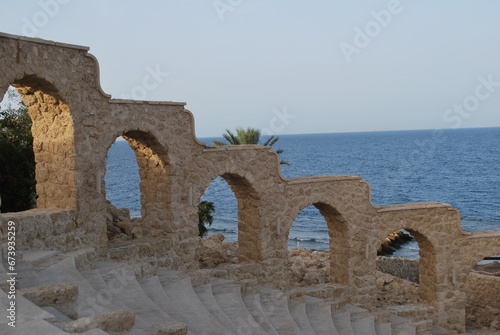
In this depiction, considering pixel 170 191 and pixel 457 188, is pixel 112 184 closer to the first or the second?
pixel 457 188

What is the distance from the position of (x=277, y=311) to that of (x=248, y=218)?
13.3 ft

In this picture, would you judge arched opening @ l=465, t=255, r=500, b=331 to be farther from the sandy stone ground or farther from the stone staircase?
the stone staircase

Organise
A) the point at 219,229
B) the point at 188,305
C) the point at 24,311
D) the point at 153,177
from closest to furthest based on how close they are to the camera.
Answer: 1. the point at 24,311
2. the point at 188,305
3. the point at 153,177
4. the point at 219,229

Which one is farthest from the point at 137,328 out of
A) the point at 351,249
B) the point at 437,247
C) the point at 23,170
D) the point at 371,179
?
the point at 371,179

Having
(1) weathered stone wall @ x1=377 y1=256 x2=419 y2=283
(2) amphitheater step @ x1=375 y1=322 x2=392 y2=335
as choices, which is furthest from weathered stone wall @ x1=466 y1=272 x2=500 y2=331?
(2) amphitheater step @ x1=375 y1=322 x2=392 y2=335

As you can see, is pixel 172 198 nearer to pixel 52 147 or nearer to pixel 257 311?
pixel 52 147

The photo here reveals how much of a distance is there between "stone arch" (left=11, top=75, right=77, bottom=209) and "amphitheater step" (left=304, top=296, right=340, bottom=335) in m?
6.24

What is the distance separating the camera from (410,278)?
2253 cm

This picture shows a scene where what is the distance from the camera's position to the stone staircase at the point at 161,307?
5.31m

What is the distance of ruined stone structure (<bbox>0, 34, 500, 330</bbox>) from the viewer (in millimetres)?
10188

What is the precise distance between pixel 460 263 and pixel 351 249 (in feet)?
13.8

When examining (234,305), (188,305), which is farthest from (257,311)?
(188,305)

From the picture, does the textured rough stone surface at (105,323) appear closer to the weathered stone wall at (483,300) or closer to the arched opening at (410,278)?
the arched opening at (410,278)

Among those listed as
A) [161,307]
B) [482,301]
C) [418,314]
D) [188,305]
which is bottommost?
[482,301]
